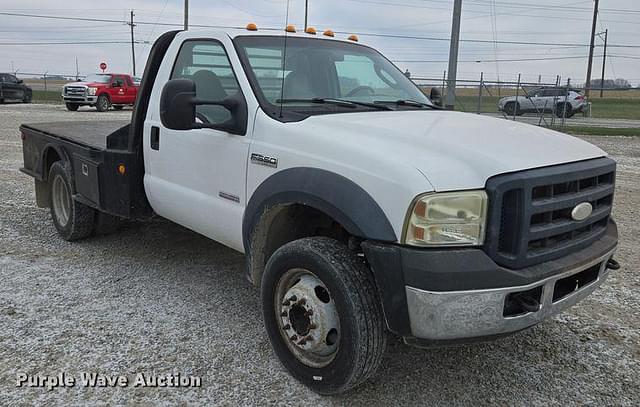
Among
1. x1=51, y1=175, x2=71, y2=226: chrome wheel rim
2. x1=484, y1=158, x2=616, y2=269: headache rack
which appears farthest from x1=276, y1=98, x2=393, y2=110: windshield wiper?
x1=51, y1=175, x2=71, y2=226: chrome wheel rim

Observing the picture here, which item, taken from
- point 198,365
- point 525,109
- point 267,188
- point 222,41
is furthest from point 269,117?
point 525,109

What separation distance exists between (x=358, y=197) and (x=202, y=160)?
4.99 feet

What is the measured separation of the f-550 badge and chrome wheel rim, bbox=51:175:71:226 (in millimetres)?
2998

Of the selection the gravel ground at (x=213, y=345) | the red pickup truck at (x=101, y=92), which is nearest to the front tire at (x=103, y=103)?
the red pickup truck at (x=101, y=92)

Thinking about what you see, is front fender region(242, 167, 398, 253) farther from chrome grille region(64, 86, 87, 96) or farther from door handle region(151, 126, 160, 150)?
chrome grille region(64, 86, 87, 96)

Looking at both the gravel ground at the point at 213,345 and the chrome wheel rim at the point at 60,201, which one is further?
the chrome wheel rim at the point at 60,201

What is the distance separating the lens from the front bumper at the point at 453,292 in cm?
257

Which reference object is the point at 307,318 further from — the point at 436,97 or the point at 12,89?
the point at 12,89

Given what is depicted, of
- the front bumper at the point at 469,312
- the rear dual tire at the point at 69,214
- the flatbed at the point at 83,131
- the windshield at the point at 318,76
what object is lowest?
the rear dual tire at the point at 69,214

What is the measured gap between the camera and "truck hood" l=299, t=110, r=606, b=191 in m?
2.67

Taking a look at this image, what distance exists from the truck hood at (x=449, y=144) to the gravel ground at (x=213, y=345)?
1.27 m

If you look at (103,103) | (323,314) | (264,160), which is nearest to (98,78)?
(103,103)

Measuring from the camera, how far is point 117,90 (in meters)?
26.0

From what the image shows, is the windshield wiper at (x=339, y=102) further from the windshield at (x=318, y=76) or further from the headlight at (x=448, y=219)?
the headlight at (x=448, y=219)
